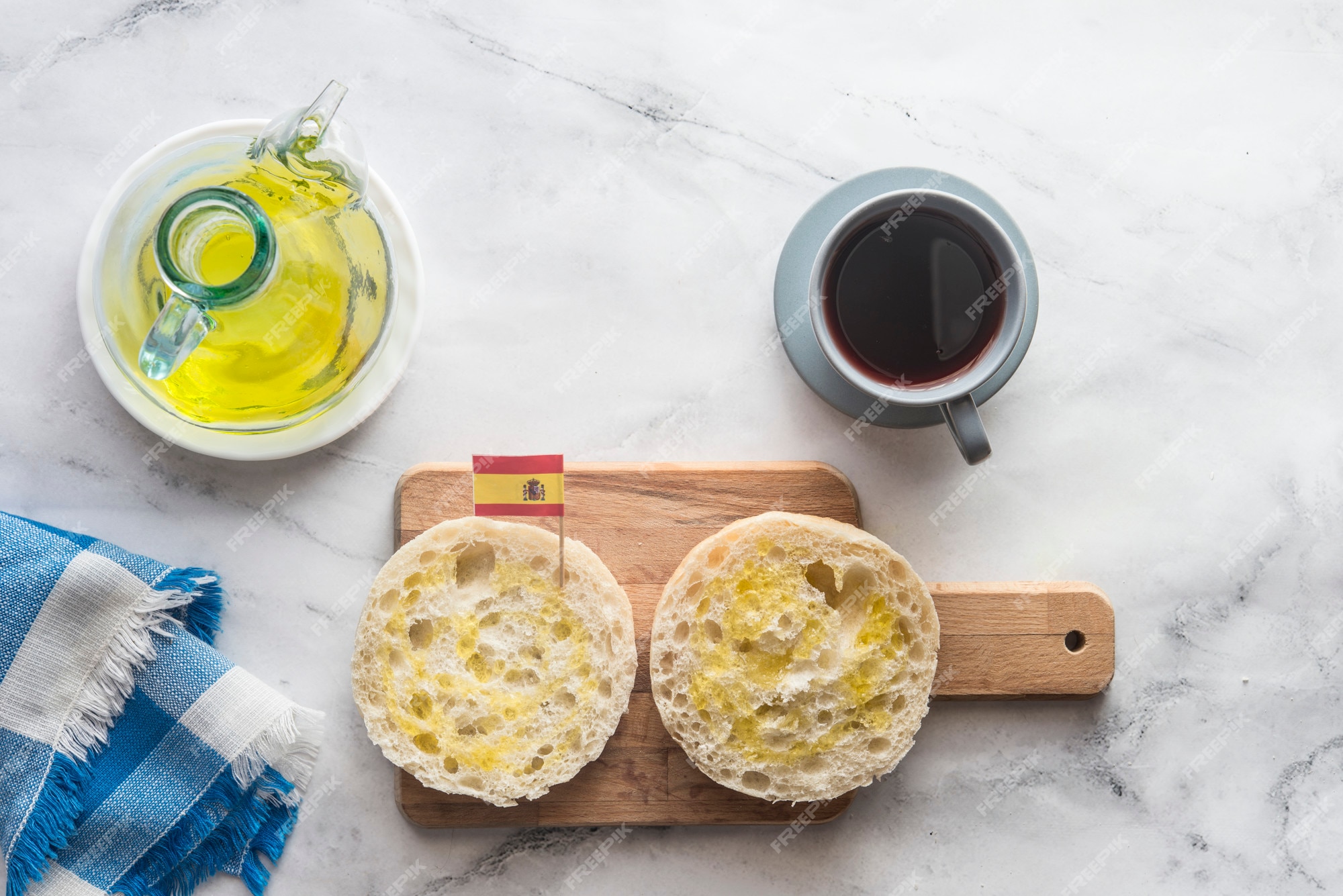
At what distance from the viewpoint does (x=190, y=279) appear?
117 centimetres

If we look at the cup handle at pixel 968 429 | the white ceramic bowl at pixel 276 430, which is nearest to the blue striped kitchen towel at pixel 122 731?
the white ceramic bowl at pixel 276 430

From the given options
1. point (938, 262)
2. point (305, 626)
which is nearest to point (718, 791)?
point (305, 626)

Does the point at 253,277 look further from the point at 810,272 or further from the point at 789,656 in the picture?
the point at 789,656

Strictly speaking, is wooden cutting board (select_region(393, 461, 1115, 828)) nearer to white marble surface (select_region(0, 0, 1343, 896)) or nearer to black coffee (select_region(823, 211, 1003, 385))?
white marble surface (select_region(0, 0, 1343, 896))

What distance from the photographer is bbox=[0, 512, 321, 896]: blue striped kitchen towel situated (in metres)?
1.42

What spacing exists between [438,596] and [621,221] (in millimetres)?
649

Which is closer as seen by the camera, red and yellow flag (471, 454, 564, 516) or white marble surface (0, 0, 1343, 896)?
red and yellow flag (471, 454, 564, 516)

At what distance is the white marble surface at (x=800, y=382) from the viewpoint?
4.94 ft

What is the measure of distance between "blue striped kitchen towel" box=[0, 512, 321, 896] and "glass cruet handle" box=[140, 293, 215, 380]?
43 centimetres

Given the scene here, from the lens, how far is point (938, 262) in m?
1.31

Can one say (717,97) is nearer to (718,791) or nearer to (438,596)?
(438,596)

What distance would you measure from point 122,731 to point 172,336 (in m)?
0.70

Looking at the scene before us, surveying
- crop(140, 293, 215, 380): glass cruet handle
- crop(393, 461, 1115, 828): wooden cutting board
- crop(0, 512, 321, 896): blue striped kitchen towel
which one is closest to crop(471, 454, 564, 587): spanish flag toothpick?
crop(393, 461, 1115, 828): wooden cutting board

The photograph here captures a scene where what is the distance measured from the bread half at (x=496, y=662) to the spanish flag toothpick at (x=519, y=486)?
9 cm
